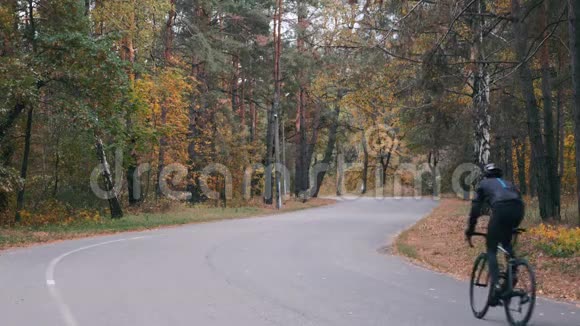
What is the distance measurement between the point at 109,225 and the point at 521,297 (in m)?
19.3

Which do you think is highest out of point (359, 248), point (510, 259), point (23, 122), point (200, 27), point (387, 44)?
point (200, 27)

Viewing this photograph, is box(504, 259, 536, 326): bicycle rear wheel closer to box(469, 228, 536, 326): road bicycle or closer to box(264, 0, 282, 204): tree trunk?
box(469, 228, 536, 326): road bicycle

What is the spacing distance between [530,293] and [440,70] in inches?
362

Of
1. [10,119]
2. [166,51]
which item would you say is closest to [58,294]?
[10,119]

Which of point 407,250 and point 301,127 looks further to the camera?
point 301,127

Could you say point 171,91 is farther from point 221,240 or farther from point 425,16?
point 425,16

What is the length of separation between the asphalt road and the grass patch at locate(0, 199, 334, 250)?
2.80m

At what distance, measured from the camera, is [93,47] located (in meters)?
20.7

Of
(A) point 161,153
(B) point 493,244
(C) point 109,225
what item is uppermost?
(A) point 161,153

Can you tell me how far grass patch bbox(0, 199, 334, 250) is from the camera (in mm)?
19203

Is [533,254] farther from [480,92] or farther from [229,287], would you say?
[229,287]

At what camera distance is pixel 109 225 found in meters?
23.3

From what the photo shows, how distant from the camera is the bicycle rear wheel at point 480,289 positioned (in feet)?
24.9

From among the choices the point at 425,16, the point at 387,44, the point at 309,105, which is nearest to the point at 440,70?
the point at 425,16
